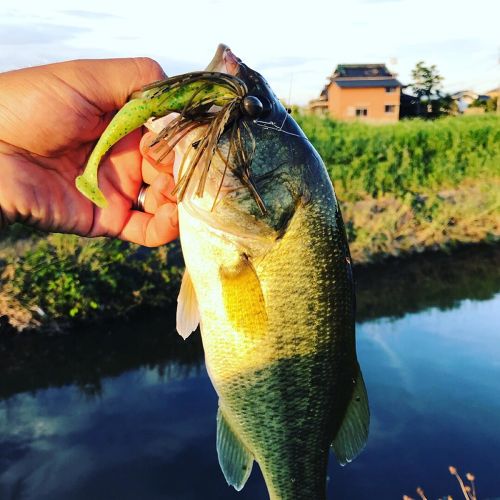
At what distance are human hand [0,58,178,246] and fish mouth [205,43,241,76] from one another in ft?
1.23

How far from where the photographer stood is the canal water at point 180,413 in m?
5.83

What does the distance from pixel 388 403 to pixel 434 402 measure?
54 cm

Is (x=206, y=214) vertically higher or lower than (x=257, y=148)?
lower

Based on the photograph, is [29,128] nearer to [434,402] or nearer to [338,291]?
[338,291]

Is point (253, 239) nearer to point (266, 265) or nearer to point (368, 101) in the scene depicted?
point (266, 265)

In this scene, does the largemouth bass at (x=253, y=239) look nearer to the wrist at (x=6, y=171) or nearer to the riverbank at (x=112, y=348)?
the wrist at (x=6, y=171)

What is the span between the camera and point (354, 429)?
206cm

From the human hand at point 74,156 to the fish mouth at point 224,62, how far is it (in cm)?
37

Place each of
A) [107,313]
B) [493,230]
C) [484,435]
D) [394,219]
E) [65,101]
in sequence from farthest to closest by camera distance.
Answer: [493,230]
[394,219]
[107,313]
[484,435]
[65,101]

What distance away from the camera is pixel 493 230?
12695 millimetres

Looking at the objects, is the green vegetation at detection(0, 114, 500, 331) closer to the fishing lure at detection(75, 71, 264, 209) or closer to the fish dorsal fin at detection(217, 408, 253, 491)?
the fish dorsal fin at detection(217, 408, 253, 491)

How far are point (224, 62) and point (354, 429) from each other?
129 cm

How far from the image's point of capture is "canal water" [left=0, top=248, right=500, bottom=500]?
5828mm

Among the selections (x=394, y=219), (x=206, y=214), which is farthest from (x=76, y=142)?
(x=394, y=219)
